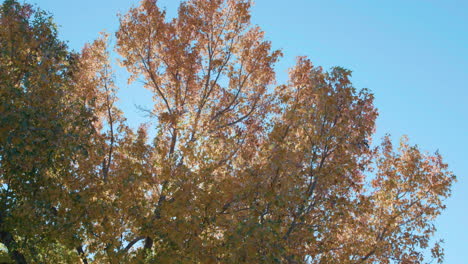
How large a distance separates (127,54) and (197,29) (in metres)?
3.04

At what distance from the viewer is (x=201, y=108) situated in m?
18.2

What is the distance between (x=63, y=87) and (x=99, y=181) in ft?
10.1

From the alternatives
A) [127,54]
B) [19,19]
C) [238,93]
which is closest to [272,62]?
[238,93]

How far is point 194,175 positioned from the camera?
1327 centimetres

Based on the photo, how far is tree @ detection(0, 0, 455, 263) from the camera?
41.5 feet

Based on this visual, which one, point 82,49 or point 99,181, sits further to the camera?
point 82,49

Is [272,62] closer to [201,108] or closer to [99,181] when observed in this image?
[201,108]

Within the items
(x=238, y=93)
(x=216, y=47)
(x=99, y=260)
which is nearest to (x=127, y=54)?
(x=216, y=47)

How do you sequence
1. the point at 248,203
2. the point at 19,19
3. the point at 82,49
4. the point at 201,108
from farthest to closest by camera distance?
the point at 82,49 → the point at 201,108 → the point at 19,19 → the point at 248,203

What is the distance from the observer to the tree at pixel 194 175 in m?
12.7

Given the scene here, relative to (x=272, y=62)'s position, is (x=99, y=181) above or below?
below

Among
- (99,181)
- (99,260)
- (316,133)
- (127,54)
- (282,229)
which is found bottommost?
(99,260)

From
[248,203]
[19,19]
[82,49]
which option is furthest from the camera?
[82,49]

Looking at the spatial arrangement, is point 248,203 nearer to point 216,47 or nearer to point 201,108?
point 201,108
